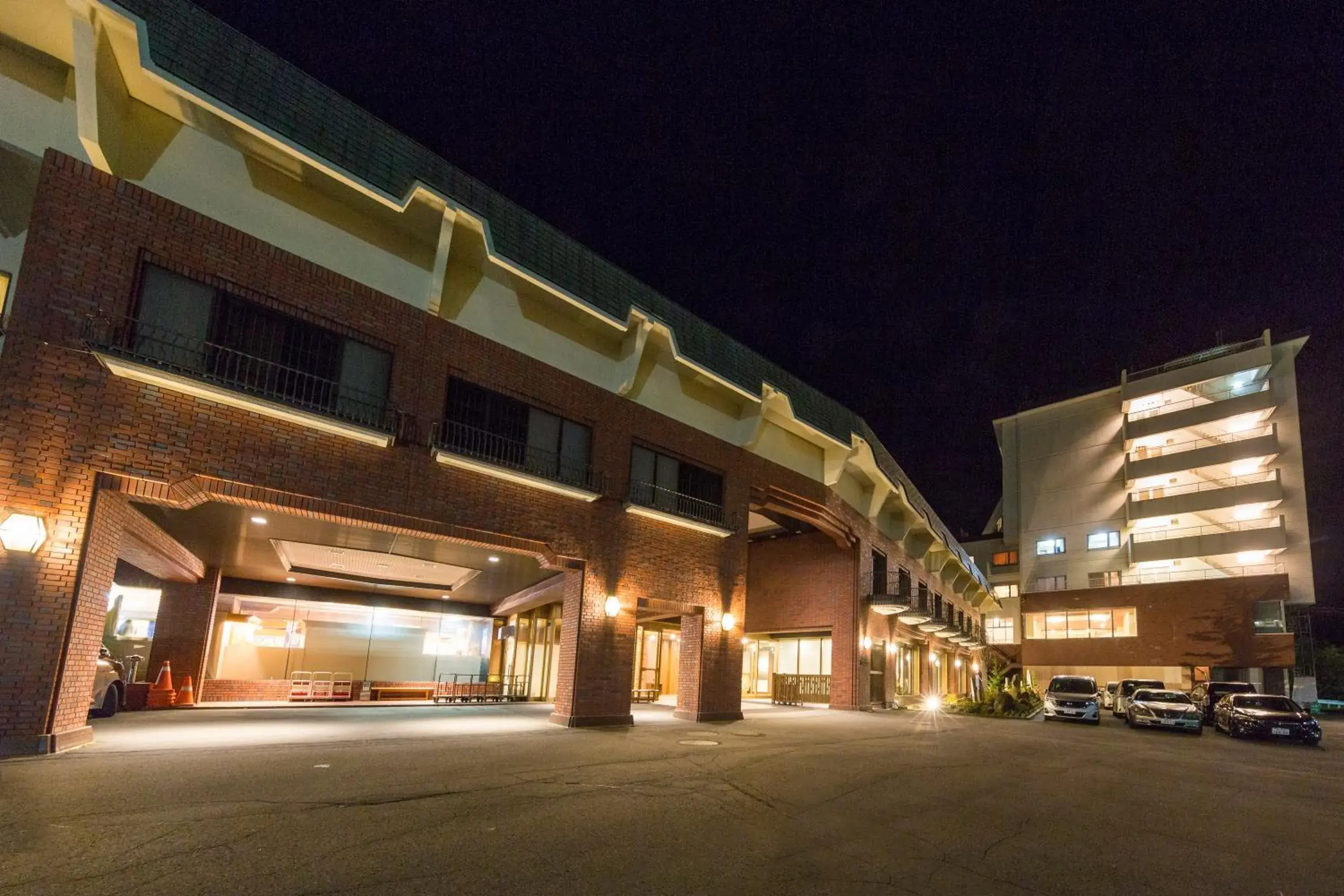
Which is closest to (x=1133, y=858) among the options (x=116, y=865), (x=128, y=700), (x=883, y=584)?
(x=116, y=865)

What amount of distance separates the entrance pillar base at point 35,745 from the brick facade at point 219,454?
0.06ft

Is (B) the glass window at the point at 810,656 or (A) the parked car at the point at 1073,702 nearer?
(A) the parked car at the point at 1073,702

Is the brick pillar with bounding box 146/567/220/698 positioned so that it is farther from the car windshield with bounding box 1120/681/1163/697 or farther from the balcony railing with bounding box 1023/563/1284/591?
the balcony railing with bounding box 1023/563/1284/591

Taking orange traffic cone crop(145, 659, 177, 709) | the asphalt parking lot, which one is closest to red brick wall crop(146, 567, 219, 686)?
orange traffic cone crop(145, 659, 177, 709)

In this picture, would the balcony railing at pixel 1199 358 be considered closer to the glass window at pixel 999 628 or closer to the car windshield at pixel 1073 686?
the glass window at pixel 999 628

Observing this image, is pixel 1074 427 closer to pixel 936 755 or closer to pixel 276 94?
pixel 936 755

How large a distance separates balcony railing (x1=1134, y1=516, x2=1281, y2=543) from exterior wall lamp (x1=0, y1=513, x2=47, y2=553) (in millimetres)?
55381

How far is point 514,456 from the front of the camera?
14.6 m

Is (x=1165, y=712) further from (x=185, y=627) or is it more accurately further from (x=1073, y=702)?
(x=185, y=627)

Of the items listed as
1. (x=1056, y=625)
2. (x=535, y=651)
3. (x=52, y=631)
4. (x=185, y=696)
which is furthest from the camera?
(x=1056, y=625)

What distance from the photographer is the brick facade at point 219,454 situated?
28.8 ft

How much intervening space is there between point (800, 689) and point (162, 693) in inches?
786

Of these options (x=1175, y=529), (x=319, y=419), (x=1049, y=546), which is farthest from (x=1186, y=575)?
(x=319, y=419)

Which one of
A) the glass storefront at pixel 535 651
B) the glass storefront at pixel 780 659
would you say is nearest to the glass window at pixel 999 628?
the glass storefront at pixel 780 659
